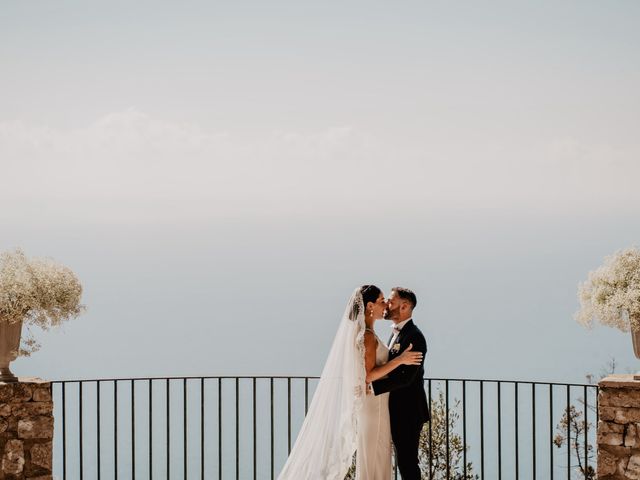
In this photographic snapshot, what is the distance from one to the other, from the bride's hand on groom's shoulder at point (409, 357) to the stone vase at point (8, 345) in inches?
109

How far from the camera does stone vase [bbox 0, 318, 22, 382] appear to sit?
6.39m

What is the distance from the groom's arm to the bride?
0.04 m

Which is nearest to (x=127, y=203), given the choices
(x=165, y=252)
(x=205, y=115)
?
(x=165, y=252)

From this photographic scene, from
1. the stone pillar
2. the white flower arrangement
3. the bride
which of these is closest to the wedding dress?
the bride

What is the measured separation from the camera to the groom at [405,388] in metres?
5.51

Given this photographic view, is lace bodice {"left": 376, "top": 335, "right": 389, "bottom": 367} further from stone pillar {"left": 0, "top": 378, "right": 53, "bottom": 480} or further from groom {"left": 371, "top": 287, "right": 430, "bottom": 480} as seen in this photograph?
stone pillar {"left": 0, "top": 378, "right": 53, "bottom": 480}

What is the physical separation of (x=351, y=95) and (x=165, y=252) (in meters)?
47.5

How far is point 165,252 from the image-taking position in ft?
376

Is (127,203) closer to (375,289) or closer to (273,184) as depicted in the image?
(273,184)

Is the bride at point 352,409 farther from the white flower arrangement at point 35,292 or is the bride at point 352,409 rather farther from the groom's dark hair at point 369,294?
the white flower arrangement at point 35,292

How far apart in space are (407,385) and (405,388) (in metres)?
0.10

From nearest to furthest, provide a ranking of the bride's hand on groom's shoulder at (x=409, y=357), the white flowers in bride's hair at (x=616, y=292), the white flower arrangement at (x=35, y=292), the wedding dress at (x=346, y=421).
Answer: the bride's hand on groom's shoulder at (x=409, y=357) → the wedding dress at (x=346, y=421) → the white flowers in bride's hair at (x=616, y=292) → the white flower arrangement at (x=35, y=292)

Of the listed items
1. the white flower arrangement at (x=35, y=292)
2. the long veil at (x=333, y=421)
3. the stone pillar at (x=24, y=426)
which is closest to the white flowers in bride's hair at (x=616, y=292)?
the long veil at (x=333, y=421)

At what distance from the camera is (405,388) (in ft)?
18.5
